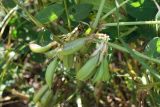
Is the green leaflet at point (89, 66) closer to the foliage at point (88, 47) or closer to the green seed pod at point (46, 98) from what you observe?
the foliage at point (88, 47)

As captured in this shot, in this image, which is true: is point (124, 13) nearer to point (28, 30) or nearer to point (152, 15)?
point (152, 15)

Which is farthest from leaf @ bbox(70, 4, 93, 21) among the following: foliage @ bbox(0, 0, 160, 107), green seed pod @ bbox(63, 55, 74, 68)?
green seed pod @ bbox(63, 55, 74, 68)

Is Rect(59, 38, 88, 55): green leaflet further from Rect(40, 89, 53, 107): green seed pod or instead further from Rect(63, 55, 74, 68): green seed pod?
Rect(40, 89, 53, 107): green seed pod

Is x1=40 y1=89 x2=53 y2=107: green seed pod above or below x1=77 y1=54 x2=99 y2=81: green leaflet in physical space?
below

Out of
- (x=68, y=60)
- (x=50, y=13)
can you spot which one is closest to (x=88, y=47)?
(x=68, y=60)

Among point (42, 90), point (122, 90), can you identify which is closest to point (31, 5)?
point (122, 90)
